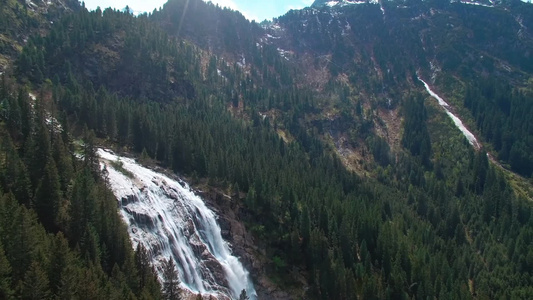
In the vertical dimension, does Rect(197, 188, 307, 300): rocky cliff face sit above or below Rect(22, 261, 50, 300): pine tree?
below

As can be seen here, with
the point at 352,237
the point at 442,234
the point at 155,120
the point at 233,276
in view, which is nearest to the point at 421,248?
the point at 352,237

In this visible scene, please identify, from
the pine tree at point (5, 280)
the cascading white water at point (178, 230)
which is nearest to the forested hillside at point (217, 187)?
the pine tree at point (5, 280)

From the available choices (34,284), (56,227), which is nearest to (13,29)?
(56,227)

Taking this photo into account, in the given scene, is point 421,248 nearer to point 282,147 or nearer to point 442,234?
point 442,234

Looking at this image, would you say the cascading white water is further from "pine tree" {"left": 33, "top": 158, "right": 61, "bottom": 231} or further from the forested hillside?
"pine tree" {"left": 33, "top": 158, "right": 61, "bottom": 231}

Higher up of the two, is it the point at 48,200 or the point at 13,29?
the point at 13,29

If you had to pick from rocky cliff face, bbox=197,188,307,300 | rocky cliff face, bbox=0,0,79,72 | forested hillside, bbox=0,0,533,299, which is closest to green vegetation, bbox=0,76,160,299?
forested hillside, bbox=0,0,533,299

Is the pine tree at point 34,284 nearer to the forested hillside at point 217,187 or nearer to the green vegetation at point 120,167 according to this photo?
the forested hillside at point 217,187

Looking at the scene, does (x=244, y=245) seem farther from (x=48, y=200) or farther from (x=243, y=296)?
(x=48, y=200)
